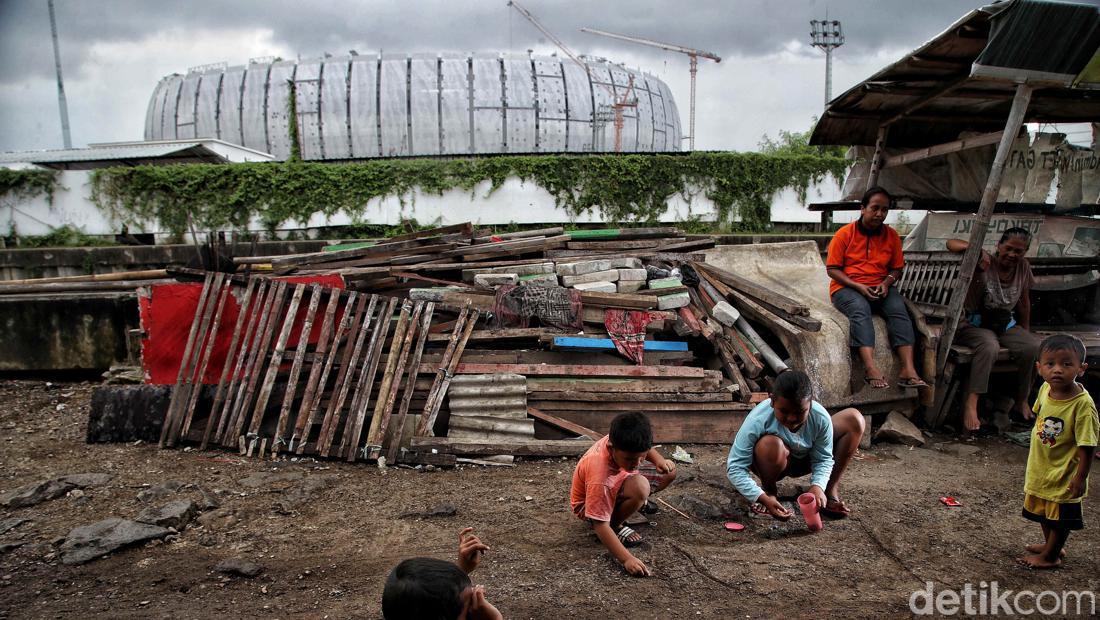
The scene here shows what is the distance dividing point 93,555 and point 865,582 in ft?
14.0

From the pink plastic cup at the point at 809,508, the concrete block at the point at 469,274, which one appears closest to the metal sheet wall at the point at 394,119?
the concrete block at the point at 469,274

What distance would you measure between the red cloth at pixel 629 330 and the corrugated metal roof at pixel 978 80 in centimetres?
317

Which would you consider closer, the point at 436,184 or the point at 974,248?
the point at 974,248

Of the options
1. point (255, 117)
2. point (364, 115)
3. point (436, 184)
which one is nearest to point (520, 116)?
point (364, 115)

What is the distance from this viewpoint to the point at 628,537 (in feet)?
11.7

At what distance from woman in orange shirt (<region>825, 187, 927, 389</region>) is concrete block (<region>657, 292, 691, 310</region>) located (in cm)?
Result: 141

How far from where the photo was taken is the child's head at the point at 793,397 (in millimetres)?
3334

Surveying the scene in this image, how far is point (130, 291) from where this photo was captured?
795 cm

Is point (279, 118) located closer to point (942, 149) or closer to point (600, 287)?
point (600, 287)

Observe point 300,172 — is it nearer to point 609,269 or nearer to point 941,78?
point 609,269

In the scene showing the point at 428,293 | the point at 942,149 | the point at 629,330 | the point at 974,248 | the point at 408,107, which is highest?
the point at 408,107

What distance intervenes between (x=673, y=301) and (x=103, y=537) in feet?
15.7

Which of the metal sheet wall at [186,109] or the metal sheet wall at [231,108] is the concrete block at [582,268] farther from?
the metal sheet wall at [186,109]

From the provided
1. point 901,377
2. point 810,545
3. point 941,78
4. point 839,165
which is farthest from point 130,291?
point 839,165
